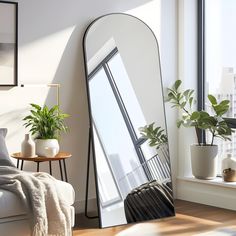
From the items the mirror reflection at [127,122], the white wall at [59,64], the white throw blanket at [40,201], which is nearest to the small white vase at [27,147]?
the white wall at [59,64]

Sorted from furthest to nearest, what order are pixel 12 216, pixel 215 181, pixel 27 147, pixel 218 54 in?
pixel 218 54 → pixel 215 181 → pixel 27 147 → pixel 12 216

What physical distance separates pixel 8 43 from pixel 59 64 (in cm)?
57

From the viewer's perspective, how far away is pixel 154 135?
5.99m

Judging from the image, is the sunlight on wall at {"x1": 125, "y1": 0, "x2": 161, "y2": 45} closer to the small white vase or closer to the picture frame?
the picture frame

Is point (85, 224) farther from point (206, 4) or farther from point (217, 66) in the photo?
point (206, 4)

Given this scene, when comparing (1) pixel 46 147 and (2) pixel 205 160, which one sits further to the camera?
(2) pixel 205 160

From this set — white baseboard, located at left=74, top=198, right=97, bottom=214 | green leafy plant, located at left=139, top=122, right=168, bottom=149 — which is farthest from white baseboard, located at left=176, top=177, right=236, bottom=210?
white baseboard, located at left=74, top=198, right=97, bottom=214

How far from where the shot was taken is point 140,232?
16.8 feet

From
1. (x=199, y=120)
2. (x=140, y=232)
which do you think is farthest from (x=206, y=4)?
(x=140, y=232)

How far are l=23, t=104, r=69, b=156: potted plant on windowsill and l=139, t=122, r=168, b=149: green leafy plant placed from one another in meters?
0.95

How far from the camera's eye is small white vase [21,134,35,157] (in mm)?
4992

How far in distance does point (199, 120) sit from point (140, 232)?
154cm

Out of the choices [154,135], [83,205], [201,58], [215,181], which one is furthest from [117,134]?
[201,58]

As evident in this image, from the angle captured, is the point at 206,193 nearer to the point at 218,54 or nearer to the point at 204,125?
the point at 204,125
